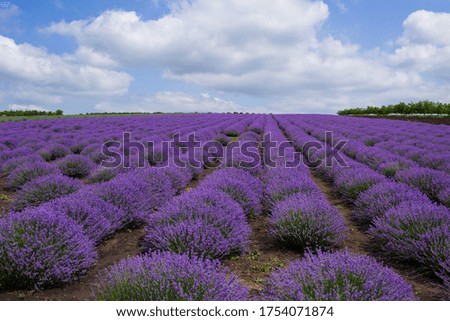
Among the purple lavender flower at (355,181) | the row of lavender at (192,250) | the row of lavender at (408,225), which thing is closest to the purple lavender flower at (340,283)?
the row of lavender at (192,250)

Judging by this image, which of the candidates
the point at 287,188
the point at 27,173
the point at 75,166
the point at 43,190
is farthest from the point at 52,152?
the point at 287,188

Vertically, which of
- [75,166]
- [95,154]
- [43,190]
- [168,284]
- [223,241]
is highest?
[95,154]

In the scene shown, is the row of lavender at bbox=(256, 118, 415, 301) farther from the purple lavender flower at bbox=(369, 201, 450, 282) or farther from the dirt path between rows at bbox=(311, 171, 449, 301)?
the purple lavender flower at bbox=(369, 201, 450, 282)

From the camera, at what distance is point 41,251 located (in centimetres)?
295

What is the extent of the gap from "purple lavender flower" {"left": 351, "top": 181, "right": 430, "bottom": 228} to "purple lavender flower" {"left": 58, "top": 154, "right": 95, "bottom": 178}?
→ 5.62m

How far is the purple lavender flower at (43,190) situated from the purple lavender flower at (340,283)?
386 cm

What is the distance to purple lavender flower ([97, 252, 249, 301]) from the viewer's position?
2203 mm

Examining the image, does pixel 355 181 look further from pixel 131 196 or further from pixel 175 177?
pixel 131 196

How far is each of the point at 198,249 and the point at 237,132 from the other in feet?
48.8

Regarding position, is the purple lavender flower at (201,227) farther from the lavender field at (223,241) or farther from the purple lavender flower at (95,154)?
the purple lavender flower at (95,154)

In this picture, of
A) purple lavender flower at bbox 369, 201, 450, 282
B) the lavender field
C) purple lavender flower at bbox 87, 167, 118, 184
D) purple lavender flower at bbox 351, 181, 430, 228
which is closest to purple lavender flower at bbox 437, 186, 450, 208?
the lavender field

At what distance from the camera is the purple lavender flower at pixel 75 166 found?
25.1ft

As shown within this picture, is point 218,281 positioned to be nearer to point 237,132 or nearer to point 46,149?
point 46,149

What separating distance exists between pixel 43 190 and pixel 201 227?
2.98m
